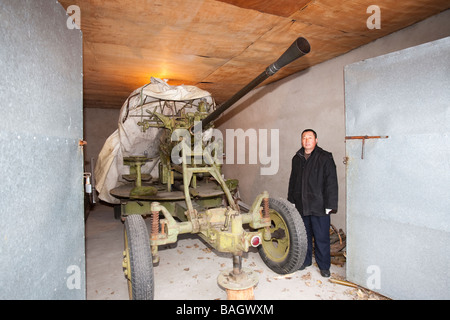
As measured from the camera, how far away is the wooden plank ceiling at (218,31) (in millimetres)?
3287

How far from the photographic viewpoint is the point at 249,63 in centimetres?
549

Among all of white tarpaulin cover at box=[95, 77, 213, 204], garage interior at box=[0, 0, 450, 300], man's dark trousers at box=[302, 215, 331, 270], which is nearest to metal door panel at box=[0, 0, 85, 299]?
garage interior at box=[0, 0, 450, 300]

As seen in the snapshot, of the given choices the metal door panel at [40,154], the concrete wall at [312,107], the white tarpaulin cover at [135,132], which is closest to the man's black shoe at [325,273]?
the concrete wall at [312,107]

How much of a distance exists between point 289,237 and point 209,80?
4347 mm

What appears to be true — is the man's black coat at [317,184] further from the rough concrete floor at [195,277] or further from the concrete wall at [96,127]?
the concrete wall at [96,127]

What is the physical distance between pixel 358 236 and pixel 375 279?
504mm

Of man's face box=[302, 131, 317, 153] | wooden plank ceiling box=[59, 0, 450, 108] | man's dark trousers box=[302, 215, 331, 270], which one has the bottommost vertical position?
man's dark trousers box=[302, 215, 331, 270]

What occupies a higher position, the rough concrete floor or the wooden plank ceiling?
the wooden plank ceiling

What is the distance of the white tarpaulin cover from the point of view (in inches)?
205

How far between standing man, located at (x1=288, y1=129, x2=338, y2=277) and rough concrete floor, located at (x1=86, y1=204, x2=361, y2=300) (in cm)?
39

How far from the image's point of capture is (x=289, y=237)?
12.0 ft

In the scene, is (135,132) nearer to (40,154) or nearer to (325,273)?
(40,154)

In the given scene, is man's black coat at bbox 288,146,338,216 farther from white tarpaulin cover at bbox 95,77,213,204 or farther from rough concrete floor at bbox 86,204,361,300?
white tarpaulin cover at bbox 95,77,213,204

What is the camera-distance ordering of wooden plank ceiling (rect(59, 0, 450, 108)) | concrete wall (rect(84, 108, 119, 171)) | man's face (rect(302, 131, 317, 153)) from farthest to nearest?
concrete wall (rect(84, 108, 119, 171))
man's face (rect(302, 131, 317, 153))
wooden plank ceiling (rect(59, 0, 450, 108))
